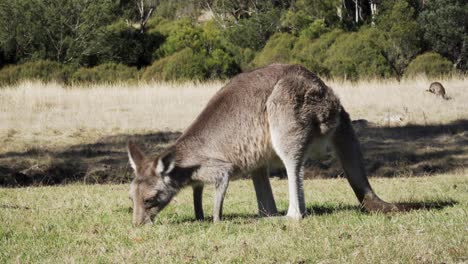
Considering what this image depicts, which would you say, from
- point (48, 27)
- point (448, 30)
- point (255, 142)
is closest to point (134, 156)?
point (255, 142)

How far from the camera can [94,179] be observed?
41.4 feet

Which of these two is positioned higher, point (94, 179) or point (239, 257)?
point (239, 257)

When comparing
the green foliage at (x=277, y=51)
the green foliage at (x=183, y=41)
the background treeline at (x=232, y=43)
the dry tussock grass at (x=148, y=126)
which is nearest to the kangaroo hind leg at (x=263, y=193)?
the dry tussock grass at (x=148, y=126)

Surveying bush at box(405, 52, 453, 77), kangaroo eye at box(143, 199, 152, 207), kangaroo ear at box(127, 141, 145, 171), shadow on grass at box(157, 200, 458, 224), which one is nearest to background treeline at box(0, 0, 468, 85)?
bush at box(405, 52, 453, 77)

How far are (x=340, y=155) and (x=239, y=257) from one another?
2.43 m

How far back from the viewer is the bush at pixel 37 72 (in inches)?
1180

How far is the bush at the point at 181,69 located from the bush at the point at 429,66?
8.36m

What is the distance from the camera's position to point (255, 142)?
7.04m

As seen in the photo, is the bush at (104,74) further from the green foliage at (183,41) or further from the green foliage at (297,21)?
the green foliage at (297,21)

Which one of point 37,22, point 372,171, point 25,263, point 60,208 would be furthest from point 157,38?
point 25,263

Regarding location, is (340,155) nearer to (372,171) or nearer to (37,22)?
(372,171)

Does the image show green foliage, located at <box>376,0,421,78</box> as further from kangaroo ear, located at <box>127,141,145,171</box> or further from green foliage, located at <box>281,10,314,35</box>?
kangaroo ear, located at <box>127,141,145,171</box>

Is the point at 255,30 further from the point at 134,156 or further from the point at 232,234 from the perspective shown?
the point at 232,234

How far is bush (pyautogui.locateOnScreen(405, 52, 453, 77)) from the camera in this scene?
2945cm
